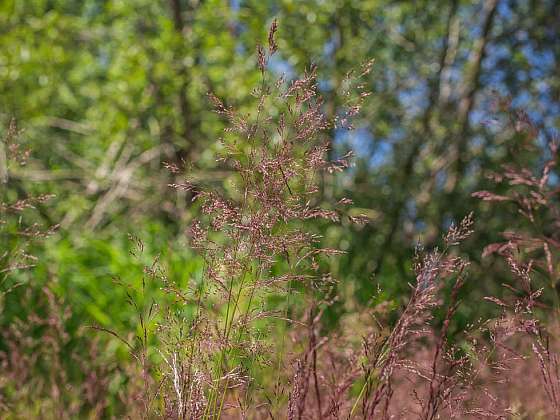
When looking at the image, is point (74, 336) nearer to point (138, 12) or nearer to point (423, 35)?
point (138, 12)

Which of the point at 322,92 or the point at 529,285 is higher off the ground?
the point at 322,92

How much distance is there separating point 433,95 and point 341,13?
0.90 m

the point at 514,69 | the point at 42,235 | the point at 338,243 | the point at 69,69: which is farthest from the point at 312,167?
the point at 69,69

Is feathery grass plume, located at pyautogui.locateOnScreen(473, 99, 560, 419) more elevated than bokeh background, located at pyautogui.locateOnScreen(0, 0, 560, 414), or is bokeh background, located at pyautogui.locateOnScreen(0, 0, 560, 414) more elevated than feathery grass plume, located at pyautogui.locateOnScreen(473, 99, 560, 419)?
bokeh background, located at pyautogui.locateOnScreen(0, 0, 560, 414)

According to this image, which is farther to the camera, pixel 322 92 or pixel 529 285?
pixel 322 92

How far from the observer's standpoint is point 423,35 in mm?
5766

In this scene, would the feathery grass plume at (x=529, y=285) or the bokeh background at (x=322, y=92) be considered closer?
the feathery grass plume at (x=529, y=285)

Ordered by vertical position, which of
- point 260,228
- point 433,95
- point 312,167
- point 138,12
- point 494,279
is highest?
point 138,12

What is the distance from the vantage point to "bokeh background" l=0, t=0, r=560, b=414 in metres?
5.25

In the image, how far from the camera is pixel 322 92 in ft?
17.6

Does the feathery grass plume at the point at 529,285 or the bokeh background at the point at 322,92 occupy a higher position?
the bokeh background at the point at 322,92

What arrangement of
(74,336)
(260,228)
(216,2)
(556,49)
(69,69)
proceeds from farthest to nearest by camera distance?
(69,69) < (556,49) < (216,2) < (74,336) < (260,228)

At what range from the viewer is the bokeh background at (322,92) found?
5.25 metres

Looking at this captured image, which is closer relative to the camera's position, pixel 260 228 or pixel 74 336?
pixel 260 228
